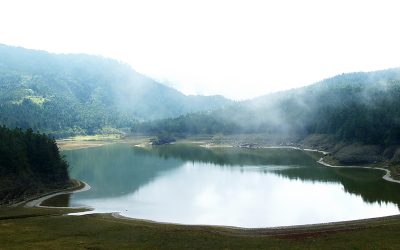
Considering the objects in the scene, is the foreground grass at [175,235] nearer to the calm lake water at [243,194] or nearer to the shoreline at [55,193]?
the calm lake water at [243,194]

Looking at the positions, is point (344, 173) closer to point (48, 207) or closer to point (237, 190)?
point (237, 190)

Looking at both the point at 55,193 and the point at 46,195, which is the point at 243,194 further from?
the point at 46,195

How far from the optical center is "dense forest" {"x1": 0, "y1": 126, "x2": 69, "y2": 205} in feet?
355

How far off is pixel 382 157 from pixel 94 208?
368 feet

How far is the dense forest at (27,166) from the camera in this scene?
10825cm

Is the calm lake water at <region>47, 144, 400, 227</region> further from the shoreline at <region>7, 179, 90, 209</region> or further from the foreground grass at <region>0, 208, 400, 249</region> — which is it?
the foreground grass at <region>0, 208, 400, 249</region>

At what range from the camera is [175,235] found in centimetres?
6419

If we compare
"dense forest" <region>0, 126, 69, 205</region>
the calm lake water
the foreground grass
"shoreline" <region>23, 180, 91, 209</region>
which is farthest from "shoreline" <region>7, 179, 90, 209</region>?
the foreground grass

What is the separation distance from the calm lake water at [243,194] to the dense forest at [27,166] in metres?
9.55

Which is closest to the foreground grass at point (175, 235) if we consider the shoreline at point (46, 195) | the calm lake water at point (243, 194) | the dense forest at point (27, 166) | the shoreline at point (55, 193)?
the calm lake water at point (243, 194)

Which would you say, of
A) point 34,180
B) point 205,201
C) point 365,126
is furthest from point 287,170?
point 34,180

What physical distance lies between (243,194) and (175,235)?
53.5m

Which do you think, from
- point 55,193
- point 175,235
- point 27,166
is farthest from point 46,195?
point 175,235

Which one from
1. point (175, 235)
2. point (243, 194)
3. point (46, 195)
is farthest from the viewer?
point (46, 195)
